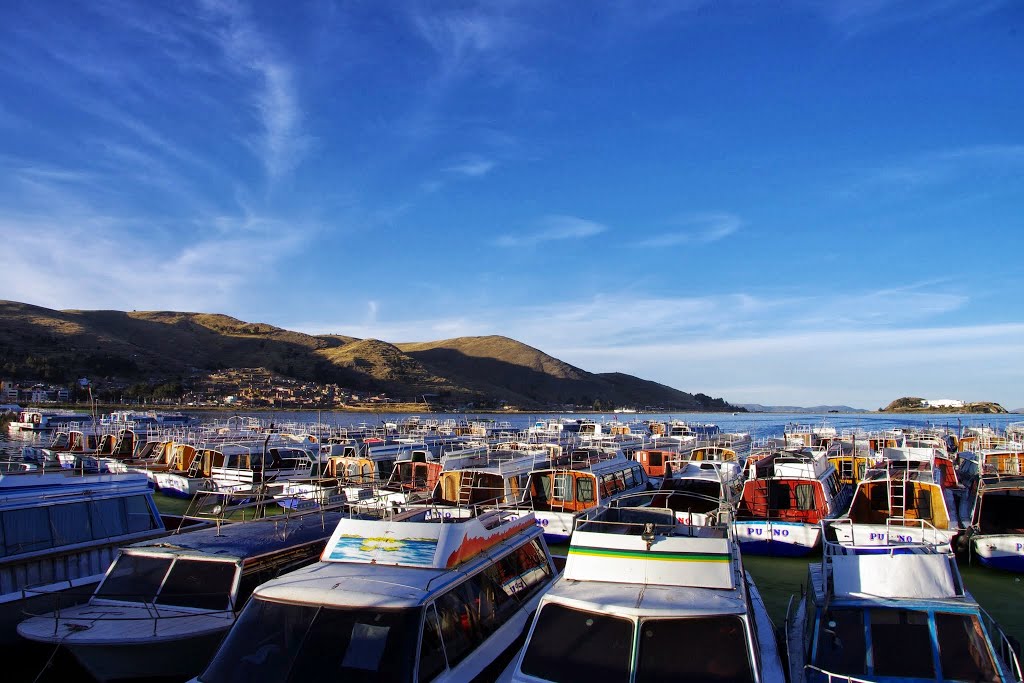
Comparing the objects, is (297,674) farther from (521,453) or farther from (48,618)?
(521,453)

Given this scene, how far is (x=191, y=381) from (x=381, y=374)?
60.3 metres

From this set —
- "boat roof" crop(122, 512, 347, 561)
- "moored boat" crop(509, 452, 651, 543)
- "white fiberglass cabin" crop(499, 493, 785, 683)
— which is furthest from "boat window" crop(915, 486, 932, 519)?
"boat roof" crop(122, 512, 347, 561)

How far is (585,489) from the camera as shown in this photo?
72.9 feet

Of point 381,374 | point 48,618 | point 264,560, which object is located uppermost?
point 381,374

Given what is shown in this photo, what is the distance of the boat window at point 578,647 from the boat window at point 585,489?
15099 mm

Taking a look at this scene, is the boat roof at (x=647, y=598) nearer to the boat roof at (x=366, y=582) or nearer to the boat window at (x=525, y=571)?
the boat roof at (x=366, y=582)

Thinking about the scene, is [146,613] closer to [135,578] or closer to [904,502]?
[135,578]

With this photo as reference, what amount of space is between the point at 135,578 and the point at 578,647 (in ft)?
22.2

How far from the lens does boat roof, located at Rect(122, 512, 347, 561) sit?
32.3 ft

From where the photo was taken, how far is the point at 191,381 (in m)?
141

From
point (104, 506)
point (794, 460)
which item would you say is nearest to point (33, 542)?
point (104, 506)

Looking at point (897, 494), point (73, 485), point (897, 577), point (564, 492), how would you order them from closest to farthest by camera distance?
point (897, 577) → point (73, 485) → point (897, 494) → point (564, 492)

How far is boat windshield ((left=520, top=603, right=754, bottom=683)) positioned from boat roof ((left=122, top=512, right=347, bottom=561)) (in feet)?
16.1

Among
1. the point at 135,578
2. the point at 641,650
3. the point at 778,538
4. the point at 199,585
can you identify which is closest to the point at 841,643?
the point at 641,650
